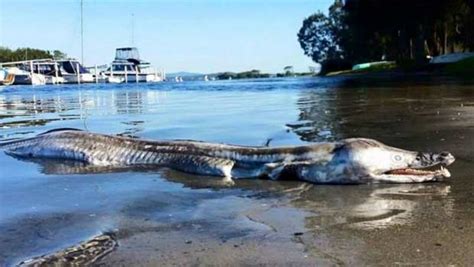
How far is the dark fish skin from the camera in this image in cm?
625

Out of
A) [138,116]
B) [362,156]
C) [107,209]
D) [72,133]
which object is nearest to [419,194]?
[362,156]

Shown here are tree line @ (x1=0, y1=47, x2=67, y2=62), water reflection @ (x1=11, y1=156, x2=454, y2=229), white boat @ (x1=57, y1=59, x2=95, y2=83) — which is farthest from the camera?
tree line @ (x1=0, y1=47, x2=67, y2=62)

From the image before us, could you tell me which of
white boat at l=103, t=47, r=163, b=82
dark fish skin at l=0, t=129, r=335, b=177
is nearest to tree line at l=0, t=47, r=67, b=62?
white boat at l=103, t=47, r=163, b=82

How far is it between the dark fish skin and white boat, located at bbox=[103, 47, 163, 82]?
9156 centimetres

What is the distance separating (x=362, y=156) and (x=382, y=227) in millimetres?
1717

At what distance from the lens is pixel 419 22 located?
54969 mm

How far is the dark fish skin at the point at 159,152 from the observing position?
6246mm

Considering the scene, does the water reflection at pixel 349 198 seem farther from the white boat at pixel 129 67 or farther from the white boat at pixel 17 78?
the white boat at pixel 129 67

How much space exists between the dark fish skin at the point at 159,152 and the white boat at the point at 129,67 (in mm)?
91561

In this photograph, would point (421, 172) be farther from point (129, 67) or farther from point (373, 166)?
point (129, 67)

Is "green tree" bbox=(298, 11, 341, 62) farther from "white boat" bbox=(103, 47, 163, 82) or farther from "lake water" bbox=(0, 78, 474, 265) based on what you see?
"lake water" bbox=(0, 78, 474, 265)

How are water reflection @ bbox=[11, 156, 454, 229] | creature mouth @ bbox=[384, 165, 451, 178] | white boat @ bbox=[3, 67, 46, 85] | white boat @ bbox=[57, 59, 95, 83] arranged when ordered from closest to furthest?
water reflection @ bbox=[11, 156, 454, 229], creature mouth @ bbox=[384, 165, 451, 178], white boat @ bbox=[3, 67, 46, 85], white boat @ bbox=[57, 59, 95, 83]

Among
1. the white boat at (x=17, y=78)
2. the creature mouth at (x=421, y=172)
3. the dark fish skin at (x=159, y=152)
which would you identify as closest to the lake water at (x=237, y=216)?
the creature mouth at (x=421, y=172)

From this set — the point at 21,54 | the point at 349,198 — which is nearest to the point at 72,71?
the point at 21,54
